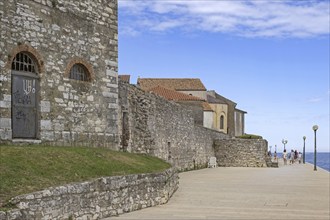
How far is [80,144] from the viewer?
706 inches

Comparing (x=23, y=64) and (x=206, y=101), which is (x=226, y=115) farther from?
(x=23, y=64)

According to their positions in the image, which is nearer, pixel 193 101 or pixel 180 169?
pixel 180 169

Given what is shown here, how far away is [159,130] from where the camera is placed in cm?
2811

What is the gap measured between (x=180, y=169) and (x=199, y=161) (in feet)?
18.7

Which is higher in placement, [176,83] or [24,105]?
[176,83]

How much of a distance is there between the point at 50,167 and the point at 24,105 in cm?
394

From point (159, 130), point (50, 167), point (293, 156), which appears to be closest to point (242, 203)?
point (50, 167)

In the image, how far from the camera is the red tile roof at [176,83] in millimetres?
69750

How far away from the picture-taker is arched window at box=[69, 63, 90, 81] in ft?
58.8

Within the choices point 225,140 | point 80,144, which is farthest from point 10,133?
point 225,140

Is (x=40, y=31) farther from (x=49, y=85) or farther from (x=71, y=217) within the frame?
(x=71, y=217)

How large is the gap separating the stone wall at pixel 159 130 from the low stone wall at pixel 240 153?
17.5 ft

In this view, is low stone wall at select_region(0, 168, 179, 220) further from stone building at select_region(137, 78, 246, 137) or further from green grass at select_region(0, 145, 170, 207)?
stone building at select_region(137, 78, 246, 137)

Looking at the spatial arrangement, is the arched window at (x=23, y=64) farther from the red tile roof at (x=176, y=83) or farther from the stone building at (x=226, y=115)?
the stone building at (x=226, y=115)
